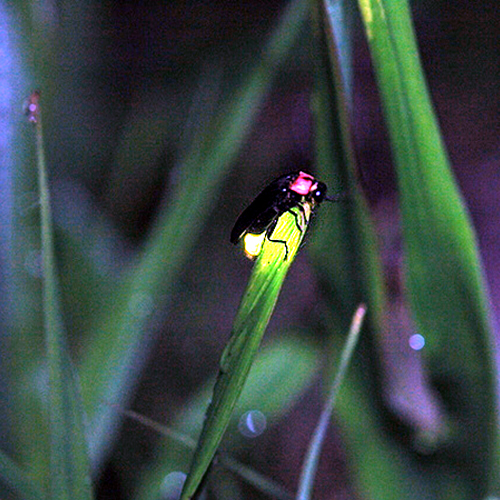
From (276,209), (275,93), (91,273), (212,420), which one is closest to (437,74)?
(275,93)

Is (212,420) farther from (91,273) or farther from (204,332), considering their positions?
(204,332)

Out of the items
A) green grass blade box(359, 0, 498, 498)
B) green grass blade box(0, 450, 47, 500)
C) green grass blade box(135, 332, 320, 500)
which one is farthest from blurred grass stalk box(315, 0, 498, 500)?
green grass blade box(0, 450, 47, 500)

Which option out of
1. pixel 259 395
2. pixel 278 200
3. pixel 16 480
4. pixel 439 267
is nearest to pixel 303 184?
pixel 278 200

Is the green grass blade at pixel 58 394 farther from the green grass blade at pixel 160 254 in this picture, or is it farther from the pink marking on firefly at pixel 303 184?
the green grass blade at pixel 160 254

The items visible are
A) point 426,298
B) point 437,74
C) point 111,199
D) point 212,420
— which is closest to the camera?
point 212,420

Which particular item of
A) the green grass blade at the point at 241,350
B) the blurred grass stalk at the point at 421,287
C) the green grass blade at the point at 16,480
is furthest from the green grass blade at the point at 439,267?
the green grass blade at the point at 16,480

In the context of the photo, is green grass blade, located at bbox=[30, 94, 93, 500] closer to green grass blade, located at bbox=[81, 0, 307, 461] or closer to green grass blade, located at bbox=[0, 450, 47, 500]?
green grass blade, located at bbox=[0, 450, 47, 500]

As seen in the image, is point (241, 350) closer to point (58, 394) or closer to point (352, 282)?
point (58, 394)

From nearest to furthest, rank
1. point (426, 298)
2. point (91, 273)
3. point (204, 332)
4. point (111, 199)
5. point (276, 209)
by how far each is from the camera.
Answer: point (276, 209) → point (426, 298) → point (91, 273) → point (111, 199) → point (204, 332)
